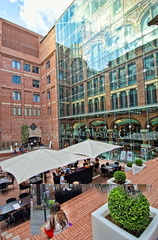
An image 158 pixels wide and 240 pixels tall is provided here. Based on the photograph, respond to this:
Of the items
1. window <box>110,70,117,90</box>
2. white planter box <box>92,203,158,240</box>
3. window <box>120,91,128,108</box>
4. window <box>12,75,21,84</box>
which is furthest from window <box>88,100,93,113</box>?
window <box>12,75,21,84</box>

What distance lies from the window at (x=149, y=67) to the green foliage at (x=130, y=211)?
35.9 feet

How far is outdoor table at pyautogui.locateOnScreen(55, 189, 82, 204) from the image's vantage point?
5.38m

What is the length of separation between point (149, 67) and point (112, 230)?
38.8 feet

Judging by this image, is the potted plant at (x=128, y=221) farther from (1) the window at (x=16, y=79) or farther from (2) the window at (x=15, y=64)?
(2) the window at (x=15, y=64)

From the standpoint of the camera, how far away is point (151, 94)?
35.4ft

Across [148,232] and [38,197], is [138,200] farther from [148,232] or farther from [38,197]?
[38,197]

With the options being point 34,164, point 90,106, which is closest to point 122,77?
point 90,106

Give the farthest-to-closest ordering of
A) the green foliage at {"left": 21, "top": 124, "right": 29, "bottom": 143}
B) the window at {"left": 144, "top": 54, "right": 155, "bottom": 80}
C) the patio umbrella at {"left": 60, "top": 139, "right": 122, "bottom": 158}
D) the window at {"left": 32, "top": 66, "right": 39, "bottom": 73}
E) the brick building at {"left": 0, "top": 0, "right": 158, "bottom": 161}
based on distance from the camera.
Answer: the window at {"left": 32, "top": 66, "right": 39, "bottom": 73} < the green foliage at {"left": 21, "top": 124, "right": 29, "bottom": 143} < the brick building at {"left": 0, "top": 0, "right": 158, "bottom": 161} < the window at {"left": 144, "top": 54, "right": 155, "bottom": 80} < the patio umbrella at {"left": 60, "top": 139, "right": 122, "bottom": 158}

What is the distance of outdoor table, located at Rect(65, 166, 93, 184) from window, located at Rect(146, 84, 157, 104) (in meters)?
7.18

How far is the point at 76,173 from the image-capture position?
25.4ft

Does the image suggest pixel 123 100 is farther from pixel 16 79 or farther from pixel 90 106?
pixel 16 79

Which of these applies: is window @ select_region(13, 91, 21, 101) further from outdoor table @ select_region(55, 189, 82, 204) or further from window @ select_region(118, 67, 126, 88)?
outdoor table @ select_region(55, 189, 82, 204)

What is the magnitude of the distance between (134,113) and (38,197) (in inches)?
395

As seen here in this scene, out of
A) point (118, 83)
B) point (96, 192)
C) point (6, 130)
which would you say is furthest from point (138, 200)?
point (6, 130)
